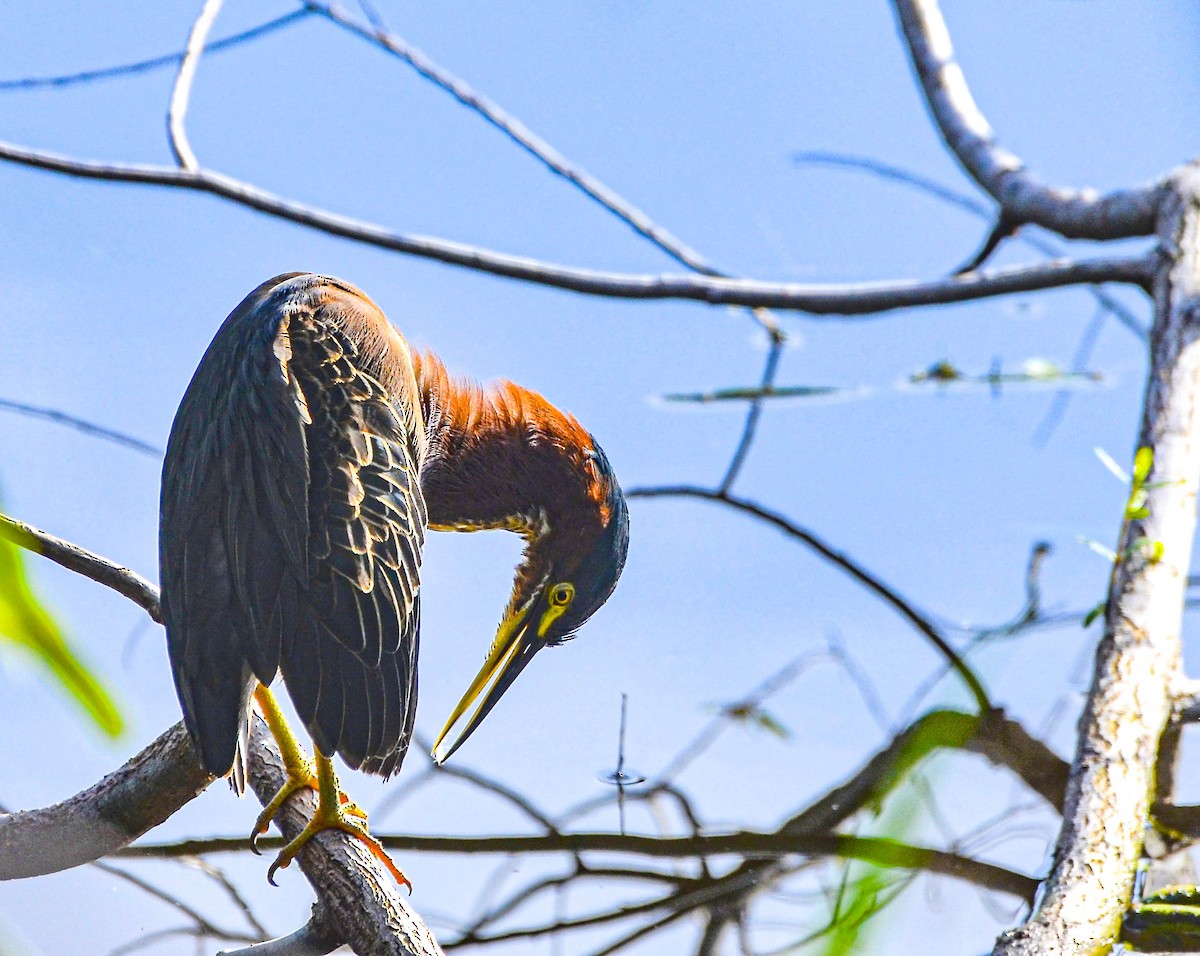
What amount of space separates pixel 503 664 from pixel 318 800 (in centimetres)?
37

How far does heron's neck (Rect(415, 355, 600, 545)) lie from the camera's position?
1.58 m

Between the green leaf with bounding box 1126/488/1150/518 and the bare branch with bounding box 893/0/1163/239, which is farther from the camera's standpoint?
the bare branch with bounding box 893/0/1163/239

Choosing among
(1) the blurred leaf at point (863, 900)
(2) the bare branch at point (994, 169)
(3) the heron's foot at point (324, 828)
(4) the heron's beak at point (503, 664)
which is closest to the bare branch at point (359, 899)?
(3) the heron's foot at point (324, 828)

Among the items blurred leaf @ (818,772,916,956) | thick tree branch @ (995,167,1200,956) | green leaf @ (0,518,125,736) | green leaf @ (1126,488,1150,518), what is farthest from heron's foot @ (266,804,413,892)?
green leaf @ (1126,488,1150,518)

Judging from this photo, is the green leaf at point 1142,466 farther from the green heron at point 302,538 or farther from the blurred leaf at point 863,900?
the blurred leaf at point 863,900

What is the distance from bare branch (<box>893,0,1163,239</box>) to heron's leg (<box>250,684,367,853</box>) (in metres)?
1.86

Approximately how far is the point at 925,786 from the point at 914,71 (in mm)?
2555

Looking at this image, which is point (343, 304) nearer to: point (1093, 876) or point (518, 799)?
point (518, 799)

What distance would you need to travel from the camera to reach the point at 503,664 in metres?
1.58

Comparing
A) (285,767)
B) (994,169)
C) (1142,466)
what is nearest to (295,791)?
(285,767)

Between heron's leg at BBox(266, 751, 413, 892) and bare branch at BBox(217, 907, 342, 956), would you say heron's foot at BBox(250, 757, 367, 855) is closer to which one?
heron's leg at BBox(266, 751, 413, 892)

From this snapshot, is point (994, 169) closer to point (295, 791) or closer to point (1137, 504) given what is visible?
point (1137, 504)

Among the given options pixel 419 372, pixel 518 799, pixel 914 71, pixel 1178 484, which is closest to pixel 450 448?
pixel 419 372

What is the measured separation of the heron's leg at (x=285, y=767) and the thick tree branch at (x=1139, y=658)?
0.75m
